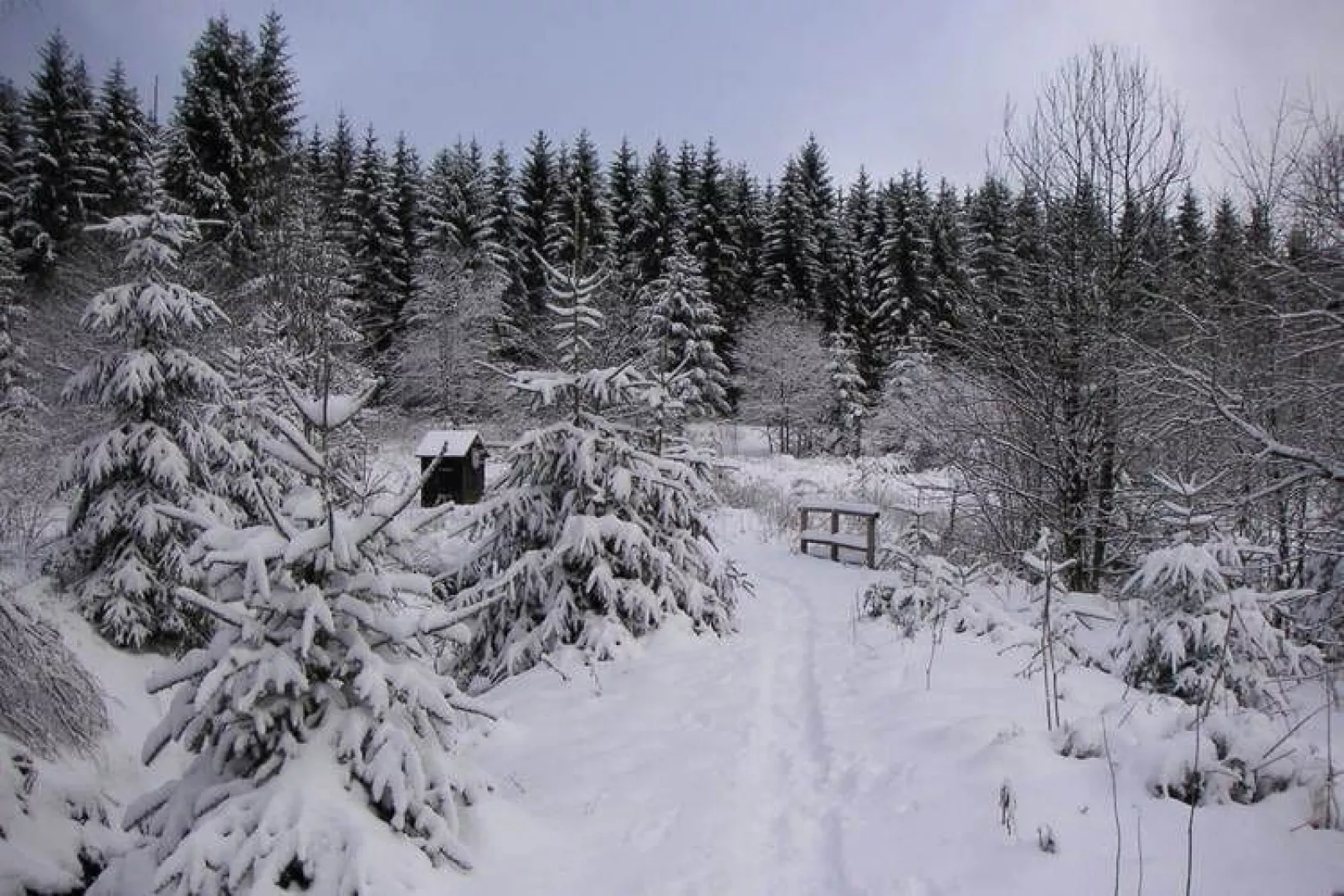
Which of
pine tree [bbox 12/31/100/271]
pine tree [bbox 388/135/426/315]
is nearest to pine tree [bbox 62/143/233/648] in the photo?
pine tree [bbox 12/31/100/271]

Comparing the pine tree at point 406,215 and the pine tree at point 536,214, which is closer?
the pine tree at point 406,215

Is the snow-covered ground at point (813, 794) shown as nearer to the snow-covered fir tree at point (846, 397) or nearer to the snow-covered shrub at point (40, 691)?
the snow-covered shrub at point (40, 691)

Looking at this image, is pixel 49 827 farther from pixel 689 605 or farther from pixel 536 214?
pixel 536 214

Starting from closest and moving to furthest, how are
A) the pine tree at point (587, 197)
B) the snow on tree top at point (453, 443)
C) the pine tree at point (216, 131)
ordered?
the snow on tree top at point (453, 443) < the pine tree at point (216, 131) < the pine tree at point (587, 197)

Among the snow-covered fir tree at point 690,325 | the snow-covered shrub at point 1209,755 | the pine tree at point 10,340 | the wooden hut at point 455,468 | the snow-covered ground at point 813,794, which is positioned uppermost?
the snow-covered fir tree at point 690,325

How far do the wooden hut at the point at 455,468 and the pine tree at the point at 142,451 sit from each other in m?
8.47

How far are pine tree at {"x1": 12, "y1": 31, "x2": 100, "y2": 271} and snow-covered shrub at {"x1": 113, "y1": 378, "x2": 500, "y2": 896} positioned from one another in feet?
76.6

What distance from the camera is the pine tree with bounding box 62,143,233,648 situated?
28.8 feet

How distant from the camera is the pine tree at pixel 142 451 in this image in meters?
8.79

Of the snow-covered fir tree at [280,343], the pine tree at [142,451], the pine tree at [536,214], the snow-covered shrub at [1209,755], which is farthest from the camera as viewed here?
the pine tree at [536,214]

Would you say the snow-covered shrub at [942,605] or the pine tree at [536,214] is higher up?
the pine tree at [536,214]

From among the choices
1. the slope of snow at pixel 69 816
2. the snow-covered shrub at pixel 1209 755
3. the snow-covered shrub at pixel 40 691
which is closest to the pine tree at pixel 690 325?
the slope of snow at pixel 69 816

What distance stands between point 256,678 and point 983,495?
9.78 m

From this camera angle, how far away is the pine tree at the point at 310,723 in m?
2.69
